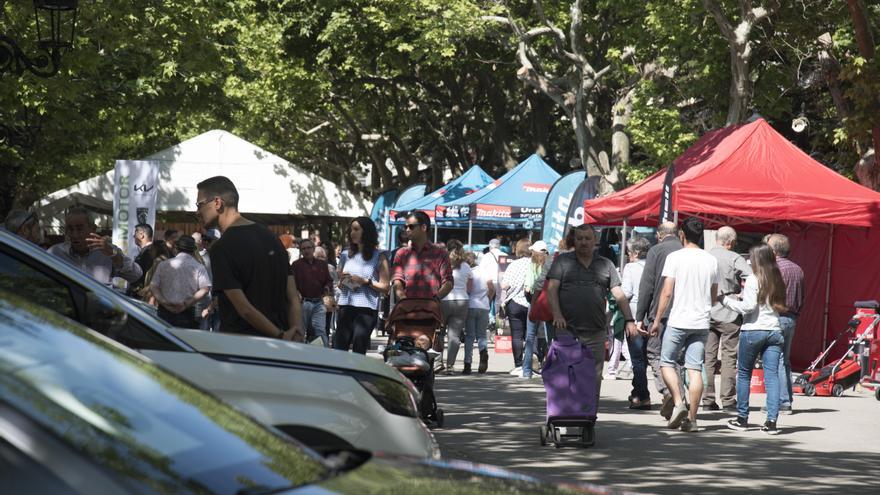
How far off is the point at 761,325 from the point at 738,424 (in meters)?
0.93

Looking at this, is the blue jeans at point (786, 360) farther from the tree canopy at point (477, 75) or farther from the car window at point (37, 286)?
the tree canopy at point (477, 75)

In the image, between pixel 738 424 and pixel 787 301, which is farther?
pixel 787 301

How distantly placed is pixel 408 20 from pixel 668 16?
6.79 meters

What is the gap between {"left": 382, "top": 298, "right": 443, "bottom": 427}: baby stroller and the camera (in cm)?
1146

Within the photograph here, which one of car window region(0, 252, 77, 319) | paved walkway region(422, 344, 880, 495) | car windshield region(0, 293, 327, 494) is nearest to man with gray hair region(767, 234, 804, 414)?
paved walkway region(422, 344, 880, 495)

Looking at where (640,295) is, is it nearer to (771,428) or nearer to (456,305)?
(771,428)

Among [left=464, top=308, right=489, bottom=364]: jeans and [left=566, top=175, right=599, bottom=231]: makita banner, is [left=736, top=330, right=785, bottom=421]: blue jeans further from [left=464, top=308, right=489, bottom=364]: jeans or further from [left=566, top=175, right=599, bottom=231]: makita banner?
[left=566, top=175, right=599, bottom=231]: makita banner

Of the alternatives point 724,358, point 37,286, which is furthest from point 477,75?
point 37,286

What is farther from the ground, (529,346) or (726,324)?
(726,324)

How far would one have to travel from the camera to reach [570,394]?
10930 mm

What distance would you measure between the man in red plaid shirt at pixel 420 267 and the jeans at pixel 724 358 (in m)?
3.67

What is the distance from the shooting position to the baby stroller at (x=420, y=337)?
1146 cm

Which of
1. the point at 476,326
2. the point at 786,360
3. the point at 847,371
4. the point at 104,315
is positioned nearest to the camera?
the point at 104,315

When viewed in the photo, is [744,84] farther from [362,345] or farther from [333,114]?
[333,114]
